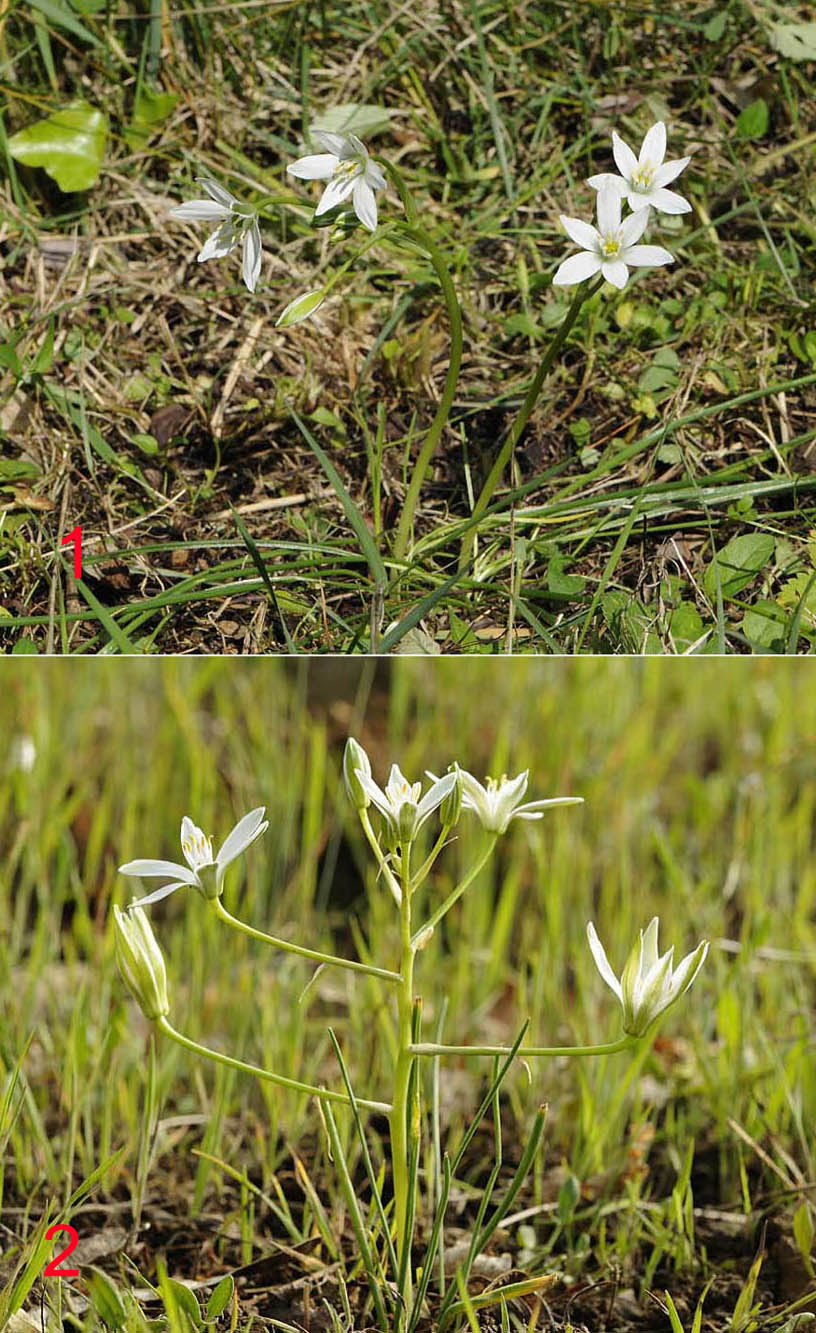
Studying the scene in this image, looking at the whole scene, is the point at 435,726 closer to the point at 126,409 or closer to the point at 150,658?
the point at 150,658

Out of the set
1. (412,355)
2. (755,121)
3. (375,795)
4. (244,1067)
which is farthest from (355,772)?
(755,121)

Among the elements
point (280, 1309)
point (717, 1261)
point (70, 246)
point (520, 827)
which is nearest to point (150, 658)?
point (520, 827)

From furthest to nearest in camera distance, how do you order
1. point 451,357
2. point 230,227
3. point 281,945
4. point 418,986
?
point 451,357 < point 418,986 < point 230,227 < point 281,945

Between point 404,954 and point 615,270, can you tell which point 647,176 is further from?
point 404,954

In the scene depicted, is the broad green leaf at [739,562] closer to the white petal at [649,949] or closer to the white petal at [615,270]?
the white petal at [615,270]

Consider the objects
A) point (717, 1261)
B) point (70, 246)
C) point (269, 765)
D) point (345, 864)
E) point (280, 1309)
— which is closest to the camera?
point (280, 1309)

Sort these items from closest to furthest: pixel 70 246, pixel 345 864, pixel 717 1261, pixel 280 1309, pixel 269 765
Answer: pixel 280 1309, pixel 717 1261, pixel 269 765, pixel 345 864, pixel 70 246
